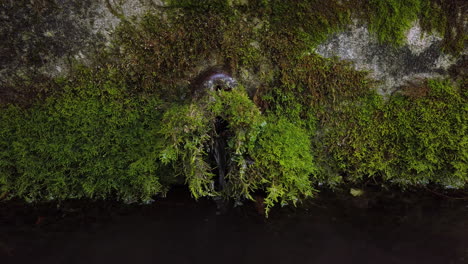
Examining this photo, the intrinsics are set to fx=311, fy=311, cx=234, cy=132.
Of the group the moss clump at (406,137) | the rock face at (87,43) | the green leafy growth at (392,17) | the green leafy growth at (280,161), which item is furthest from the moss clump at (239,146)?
the green leafy growth at (392,17)

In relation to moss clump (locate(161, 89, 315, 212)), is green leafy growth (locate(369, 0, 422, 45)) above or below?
above

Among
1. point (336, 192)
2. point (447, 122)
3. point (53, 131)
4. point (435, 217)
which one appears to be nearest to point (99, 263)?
point (53, 131)

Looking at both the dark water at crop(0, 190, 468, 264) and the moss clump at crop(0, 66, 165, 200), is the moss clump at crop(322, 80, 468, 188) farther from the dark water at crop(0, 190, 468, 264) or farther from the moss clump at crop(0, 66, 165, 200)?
the moss clump at crop(0, 66, 165, 200)

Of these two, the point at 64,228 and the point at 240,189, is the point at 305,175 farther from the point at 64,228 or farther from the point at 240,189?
the point at 64,228

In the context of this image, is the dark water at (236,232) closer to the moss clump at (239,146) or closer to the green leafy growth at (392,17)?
the moss clump at (239,146)

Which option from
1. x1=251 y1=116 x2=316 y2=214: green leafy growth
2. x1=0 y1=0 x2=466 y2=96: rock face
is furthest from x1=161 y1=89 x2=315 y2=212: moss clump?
x1=0 y1=0 x2=466 y2=96: rock face

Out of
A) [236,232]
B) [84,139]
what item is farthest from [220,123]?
[84,139]
